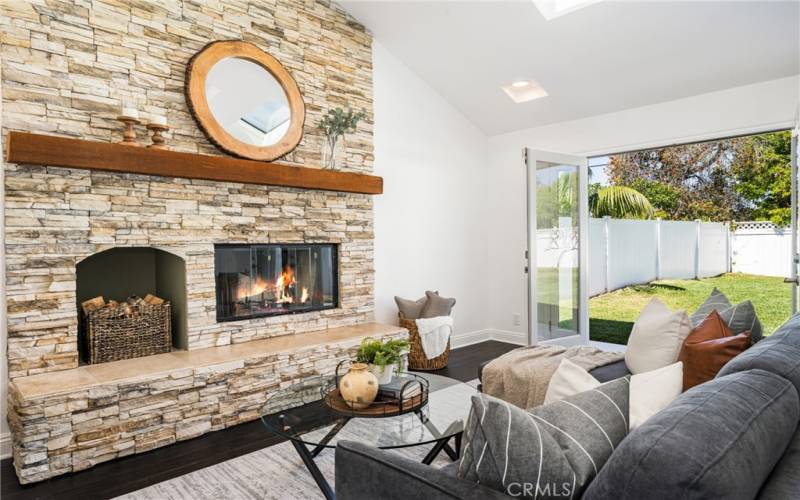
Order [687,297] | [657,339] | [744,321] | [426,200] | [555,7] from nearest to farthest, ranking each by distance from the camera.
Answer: [744,321] < [657,339] < [555,7] < [426,200] < [687,297]

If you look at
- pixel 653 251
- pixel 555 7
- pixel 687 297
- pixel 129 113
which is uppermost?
pixel 555 7

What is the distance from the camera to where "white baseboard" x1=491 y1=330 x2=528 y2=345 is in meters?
5.41

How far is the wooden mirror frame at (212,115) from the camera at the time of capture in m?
3.44

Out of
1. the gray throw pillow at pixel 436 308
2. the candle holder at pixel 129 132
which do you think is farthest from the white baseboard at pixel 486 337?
the candle holder at pixel 129 132

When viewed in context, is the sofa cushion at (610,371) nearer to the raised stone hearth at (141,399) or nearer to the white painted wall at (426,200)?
the raised stone hearth at (141,399)

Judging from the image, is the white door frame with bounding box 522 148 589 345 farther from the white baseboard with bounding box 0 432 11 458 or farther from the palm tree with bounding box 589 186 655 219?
the palm tree with bounding box 589 186 655 219

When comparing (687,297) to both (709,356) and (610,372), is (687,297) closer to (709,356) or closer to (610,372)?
(610,372)

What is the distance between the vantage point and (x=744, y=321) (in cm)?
225

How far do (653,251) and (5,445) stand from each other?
8842 mm

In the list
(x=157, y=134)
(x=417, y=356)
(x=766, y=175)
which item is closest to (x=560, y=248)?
(x=417, y=356)

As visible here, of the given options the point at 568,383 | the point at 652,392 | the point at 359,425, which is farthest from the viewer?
the point at 359,425

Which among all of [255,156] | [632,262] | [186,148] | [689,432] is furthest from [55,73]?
[632,262]

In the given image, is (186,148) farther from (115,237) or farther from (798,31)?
(798,31)

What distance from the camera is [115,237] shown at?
3.12 m
